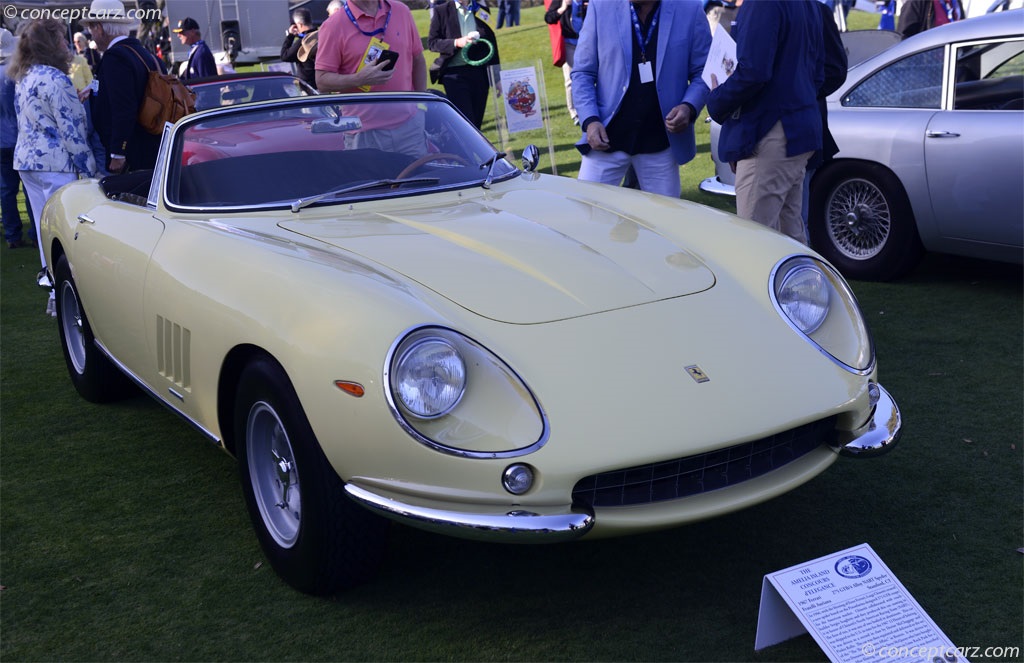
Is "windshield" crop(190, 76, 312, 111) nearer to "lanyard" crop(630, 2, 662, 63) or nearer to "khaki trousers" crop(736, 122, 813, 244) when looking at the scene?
"lanyard" crop(630, 2, 662, 63)

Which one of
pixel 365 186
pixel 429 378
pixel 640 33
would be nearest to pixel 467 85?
pixel 640 33

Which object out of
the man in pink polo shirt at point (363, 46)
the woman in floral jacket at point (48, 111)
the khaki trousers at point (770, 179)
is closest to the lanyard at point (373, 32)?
the man in pink polo shirt at point (363, 46)

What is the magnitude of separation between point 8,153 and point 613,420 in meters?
7.88

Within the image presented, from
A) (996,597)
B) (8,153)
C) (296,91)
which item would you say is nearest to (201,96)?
(296,91)

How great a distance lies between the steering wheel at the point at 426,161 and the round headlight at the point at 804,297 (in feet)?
5.00

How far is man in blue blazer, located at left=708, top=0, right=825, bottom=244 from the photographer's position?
4.50 m

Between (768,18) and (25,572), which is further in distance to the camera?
(768,18)

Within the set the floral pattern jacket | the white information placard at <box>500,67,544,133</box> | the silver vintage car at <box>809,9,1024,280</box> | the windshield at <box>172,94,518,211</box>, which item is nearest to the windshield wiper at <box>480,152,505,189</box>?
the windshield at <box>172,94,518,211</box>

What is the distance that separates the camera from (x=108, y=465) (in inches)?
156

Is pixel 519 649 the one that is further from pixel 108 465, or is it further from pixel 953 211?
pixel 953 211

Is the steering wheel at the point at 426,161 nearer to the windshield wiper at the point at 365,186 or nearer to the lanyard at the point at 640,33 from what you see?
the windshield wiper at the point at 365,186

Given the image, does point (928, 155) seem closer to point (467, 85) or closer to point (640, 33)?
point (640, 33)

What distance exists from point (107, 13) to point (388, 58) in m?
2.08

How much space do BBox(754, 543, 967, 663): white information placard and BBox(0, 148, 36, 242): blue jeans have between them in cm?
796
